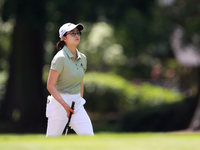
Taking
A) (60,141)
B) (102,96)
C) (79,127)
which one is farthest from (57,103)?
(102,96)

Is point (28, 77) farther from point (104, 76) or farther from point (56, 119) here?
point (56, 119)

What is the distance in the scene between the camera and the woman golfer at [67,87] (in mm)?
5508

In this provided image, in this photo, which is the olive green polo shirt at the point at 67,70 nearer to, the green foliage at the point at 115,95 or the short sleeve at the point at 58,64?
the short sleeve at the point at 58,64

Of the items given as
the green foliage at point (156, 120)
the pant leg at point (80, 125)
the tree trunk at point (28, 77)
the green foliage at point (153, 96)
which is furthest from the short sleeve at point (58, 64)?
the green foliage at point (153, 96)

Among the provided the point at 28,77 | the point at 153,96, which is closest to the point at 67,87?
the point at 28,77

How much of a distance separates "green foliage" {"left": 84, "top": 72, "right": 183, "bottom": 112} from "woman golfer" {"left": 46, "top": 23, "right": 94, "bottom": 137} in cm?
1223

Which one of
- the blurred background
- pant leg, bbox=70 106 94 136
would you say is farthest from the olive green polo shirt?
the blurred background

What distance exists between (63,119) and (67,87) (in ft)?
1.42

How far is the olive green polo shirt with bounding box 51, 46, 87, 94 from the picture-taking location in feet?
18.1

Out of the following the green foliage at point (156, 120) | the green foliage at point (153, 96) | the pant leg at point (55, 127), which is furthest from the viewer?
the green foliage at point (153, 96)

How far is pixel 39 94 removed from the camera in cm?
1588

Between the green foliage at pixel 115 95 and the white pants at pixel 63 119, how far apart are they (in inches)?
483

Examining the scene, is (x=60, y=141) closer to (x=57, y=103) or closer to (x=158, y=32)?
(x=57, y=103)

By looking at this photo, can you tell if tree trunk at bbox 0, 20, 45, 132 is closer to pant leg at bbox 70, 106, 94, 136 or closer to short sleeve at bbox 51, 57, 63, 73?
pant leg at bbox 70, 106, 94, 136
